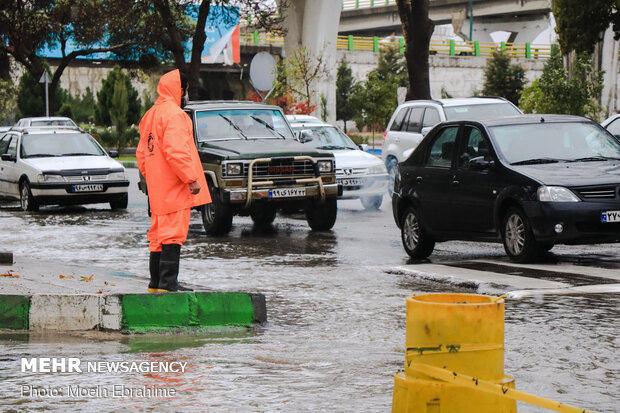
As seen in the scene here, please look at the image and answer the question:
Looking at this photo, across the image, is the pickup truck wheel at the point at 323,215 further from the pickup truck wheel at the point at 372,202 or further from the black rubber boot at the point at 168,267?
the black rubber boot at the point at 168,267

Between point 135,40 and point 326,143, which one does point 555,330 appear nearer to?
point 326,143

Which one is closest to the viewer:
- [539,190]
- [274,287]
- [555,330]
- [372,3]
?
[555,330]

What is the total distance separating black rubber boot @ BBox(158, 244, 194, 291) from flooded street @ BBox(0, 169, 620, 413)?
0.84 meters

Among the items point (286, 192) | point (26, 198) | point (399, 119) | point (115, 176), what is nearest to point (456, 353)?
point (286, 192)

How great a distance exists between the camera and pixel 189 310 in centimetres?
828

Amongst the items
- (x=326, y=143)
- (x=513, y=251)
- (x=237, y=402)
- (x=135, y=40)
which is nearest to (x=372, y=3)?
(x=135, y=40)

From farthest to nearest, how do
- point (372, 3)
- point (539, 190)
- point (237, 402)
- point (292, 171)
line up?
point (372, 3), point (292, 171), point (539, 190), point (237, 402)

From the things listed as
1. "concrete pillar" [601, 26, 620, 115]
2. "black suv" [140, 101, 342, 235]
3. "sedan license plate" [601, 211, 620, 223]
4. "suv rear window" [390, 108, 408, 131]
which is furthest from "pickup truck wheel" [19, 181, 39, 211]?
"concrete pillar" [601, 26, 620, 115]

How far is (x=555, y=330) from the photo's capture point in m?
7.96

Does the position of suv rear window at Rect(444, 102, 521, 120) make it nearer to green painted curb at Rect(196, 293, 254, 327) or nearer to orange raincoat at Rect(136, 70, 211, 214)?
orange raincoat at Rect(136, 70, 211, 214)

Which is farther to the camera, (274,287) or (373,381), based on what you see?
(274,287)

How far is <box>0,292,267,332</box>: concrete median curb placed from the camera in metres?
8.19

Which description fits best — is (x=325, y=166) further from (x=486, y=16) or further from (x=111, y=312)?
(x=486, y=16)

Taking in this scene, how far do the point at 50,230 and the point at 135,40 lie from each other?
106ft
